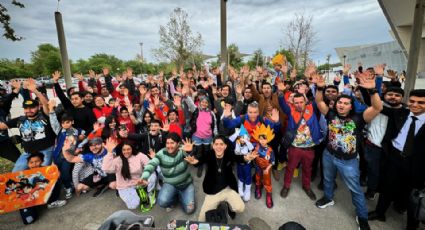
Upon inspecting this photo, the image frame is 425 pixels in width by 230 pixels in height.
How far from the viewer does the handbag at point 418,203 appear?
237 cm

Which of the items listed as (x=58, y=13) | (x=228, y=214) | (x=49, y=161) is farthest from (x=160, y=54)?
(x=228, y=214)

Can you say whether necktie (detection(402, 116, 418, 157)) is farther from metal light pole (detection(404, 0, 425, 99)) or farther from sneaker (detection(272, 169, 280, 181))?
metal light pole (detection(404, 0, 425, 99))

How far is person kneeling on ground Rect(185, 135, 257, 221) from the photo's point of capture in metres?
3.09

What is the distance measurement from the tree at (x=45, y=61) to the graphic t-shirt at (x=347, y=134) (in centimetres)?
4701

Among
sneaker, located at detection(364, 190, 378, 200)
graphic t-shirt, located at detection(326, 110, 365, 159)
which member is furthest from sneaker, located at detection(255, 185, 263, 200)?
sneaker, located at detection(364, 190, 378, 200)

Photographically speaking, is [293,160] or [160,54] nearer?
[293,160]

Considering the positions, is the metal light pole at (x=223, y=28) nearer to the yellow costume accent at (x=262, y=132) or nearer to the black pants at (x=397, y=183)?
the yellow costume accent at (x=262, y=132)

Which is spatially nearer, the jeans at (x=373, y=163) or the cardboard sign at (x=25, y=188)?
the jeans at (x=373, y=163)

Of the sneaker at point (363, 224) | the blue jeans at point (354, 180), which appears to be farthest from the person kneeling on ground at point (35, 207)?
the sneaker at point (363, 224)

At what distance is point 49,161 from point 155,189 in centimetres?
210

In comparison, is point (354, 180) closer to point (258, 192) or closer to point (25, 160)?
point (258, 192)

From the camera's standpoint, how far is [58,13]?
5.55 m

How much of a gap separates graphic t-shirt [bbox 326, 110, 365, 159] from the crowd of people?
13 mm

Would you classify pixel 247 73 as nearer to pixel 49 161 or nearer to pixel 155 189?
pixel 155 189
